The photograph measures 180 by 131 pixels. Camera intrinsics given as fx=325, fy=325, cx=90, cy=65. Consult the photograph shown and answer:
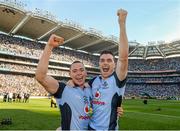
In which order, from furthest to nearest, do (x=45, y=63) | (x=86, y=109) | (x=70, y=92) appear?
(x=70, y=92), (x=86, y=109), (x=45, y=63)

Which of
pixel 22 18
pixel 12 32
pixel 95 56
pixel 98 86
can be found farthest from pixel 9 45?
pixel 98 86

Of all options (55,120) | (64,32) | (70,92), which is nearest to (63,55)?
(64,32)

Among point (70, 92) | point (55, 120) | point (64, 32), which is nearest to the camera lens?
point (70, 92)

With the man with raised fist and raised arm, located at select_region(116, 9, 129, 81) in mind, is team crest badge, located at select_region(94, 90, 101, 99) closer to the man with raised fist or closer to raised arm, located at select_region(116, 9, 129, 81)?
the man with raised fist

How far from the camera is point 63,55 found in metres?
95.2

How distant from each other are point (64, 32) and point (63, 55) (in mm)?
11114

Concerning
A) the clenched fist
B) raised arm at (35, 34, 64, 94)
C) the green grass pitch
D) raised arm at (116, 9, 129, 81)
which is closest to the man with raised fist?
raised arm at (35, 34, 64, 94)

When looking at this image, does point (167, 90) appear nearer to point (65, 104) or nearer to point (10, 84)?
point (10, 84)

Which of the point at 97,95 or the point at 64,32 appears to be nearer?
the point at 97,95

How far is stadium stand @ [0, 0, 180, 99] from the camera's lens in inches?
2933

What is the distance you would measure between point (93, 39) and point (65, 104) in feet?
291

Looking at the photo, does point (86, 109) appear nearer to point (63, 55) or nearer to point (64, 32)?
point (64, 32)

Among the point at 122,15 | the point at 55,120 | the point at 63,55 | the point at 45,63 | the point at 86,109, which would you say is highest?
the point at 63,55

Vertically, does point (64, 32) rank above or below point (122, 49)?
above
